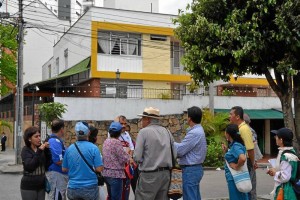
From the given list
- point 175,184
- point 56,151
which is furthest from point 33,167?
point 175,184

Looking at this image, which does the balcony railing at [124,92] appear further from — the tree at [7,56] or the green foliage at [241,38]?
the green foliage at [241,38]

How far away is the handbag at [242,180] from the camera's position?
22.0ft

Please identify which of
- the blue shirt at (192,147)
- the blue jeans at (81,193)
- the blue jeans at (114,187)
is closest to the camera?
the blue jeans at (81,193)

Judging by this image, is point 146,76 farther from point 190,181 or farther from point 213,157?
point 190,181

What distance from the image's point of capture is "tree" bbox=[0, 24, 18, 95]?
3259cm

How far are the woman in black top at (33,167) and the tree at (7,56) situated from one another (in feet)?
90.0

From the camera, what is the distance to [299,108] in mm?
10750

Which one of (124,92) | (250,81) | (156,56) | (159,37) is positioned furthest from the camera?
(250,81)

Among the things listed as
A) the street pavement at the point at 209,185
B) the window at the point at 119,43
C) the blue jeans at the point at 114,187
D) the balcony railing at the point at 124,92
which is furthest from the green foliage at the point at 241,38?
the window at the point at 119,43

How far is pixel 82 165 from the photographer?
20.5 ft

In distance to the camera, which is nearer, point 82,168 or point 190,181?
point 82,168

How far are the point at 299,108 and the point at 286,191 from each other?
4.84 m

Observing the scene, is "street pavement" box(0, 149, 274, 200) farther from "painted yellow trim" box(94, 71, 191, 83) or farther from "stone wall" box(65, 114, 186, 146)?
"painted yellow trim" box(94, 71, 191, 83)

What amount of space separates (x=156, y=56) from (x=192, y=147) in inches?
870
